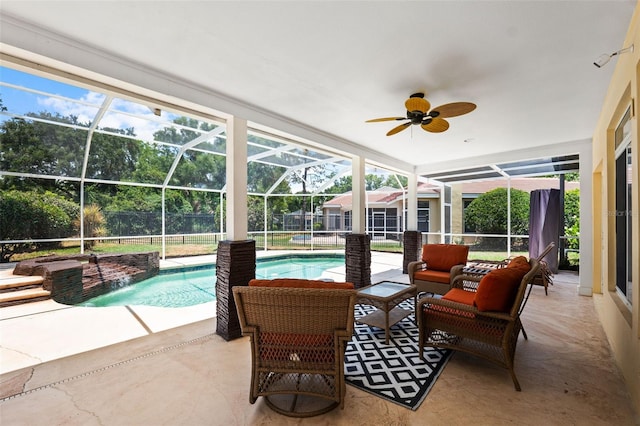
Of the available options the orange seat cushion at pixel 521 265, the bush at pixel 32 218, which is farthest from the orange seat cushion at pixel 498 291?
the bush at pixel 32 218

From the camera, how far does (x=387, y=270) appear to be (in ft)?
24.5

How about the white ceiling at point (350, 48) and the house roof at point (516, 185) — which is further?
the house roof at point (516, 185)

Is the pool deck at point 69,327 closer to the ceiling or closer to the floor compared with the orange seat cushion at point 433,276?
closer to the floor

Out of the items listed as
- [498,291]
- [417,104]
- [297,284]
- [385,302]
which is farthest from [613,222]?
[297,284]

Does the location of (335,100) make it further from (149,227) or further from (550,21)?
(149,227)

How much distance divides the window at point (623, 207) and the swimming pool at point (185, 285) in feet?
18.0

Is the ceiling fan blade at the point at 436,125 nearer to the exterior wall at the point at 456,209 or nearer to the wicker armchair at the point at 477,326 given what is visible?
the wicker armchair at the point at 477,326

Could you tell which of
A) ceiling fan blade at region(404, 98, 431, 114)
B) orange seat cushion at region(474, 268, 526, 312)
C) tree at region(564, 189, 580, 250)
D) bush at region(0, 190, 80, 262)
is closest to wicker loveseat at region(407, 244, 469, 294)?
orange seat cushion at region(474, 268, 526, 312)

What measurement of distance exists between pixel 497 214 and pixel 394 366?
36.3 ft

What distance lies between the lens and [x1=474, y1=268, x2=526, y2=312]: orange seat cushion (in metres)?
2.45

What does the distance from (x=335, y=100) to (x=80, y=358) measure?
12.7ft

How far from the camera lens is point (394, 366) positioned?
2.65 m

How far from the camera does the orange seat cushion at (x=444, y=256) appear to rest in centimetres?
480

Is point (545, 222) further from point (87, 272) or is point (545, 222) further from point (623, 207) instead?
point (87, 272)
